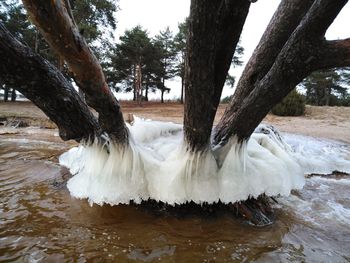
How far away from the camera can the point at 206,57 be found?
5.72ft

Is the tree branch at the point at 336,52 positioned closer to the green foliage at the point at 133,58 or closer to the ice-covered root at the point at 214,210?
the ice-covered root at the point at 214,210

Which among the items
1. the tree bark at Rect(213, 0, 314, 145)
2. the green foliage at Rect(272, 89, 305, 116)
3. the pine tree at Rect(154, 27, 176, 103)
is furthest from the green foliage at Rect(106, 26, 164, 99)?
the tree bark at Rect(213, 0, 314, 145)

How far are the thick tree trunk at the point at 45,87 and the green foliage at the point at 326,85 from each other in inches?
978

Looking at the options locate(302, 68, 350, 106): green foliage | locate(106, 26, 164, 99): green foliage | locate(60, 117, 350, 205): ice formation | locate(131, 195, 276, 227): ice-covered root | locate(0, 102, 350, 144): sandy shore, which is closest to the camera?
locate(60, 117, 350, 205): ice formation

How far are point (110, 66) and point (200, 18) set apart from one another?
19.9 m

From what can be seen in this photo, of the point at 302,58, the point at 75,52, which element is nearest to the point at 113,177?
the point at 75,52

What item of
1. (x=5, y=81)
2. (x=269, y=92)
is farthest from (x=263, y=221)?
(x=5, y=81)

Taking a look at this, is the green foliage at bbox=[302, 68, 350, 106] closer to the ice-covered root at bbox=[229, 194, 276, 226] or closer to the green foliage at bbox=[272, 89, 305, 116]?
the green foliage at bbox=[272, 89, 305, 116]

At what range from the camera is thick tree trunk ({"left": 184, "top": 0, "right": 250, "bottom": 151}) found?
5.09 ft

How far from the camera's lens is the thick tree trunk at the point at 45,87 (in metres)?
1.63

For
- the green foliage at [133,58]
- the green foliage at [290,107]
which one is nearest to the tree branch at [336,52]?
the green foliage at [290,107]

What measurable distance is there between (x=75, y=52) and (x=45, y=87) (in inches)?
14.1

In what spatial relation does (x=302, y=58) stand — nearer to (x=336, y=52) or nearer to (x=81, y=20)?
(x=336, y=52)

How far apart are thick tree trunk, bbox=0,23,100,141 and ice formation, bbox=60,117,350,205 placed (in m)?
0.30
